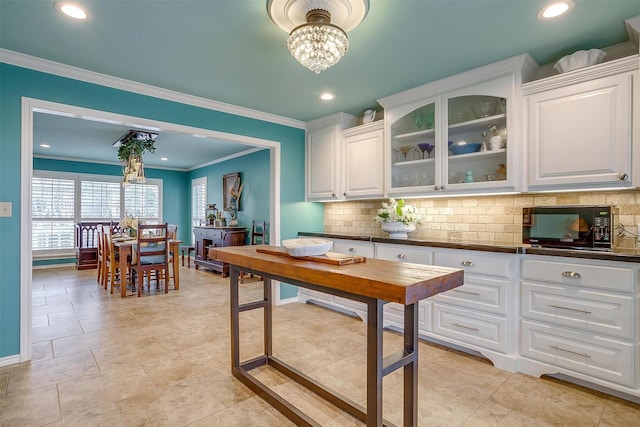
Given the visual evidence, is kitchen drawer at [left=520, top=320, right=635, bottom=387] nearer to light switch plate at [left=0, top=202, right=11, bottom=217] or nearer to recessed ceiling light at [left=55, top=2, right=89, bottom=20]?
recessed ceiling light at [left=55, top=2, right=89, bottom=20]

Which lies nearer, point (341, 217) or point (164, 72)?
point (164, 72)

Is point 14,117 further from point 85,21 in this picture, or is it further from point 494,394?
point 494,394

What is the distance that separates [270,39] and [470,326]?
8.94ft

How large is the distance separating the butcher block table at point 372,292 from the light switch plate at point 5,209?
6.36ft

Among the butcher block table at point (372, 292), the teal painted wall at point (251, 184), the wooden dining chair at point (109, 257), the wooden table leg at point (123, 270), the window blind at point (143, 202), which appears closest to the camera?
the butcher block table at point (372, 292)

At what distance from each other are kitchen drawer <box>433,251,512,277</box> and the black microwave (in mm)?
314

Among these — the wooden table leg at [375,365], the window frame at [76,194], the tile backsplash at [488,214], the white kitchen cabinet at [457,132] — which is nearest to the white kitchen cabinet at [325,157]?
the tile backsplash at [488,214]

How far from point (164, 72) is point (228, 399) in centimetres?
270

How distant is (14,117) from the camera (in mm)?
2568

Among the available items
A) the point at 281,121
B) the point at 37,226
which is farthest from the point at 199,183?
the point at 281,121

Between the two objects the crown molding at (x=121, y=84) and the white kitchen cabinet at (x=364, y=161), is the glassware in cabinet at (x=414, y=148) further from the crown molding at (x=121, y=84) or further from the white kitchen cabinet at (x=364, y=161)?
the crown molding at (x=121, y=84)

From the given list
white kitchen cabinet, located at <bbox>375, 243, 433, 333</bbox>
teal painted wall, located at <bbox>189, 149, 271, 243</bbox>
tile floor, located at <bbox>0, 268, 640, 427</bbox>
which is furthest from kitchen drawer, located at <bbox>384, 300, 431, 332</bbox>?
teal painted wall, located at <bbox>189, 149, 271, 243</bbox>

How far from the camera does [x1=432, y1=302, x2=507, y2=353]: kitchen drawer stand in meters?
2.51

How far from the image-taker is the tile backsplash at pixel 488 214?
2.38 metres
